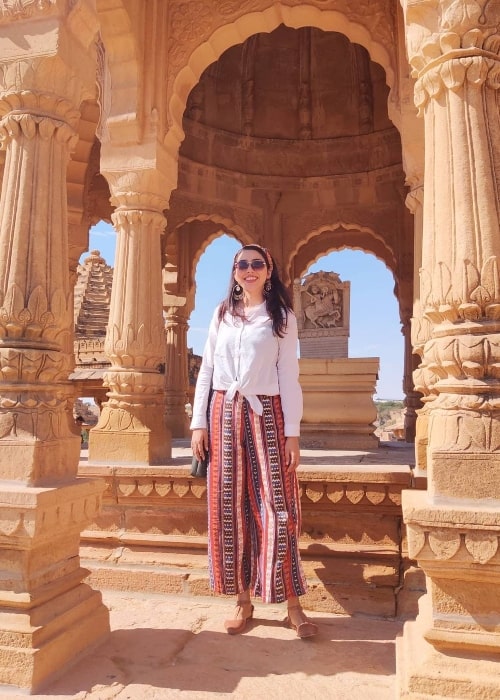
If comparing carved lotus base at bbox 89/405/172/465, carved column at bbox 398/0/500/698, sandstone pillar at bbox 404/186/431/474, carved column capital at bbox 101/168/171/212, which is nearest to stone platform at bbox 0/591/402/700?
carved column at bbox 398/0/500/698

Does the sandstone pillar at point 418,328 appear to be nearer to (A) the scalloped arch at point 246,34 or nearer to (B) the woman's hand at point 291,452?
(B) the woman's hand at point 291,452

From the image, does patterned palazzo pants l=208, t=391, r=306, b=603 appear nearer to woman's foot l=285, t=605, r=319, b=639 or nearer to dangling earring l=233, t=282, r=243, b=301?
woman's foot l=285, t=605, r=319, b=639

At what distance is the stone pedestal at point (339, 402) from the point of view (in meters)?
6.42

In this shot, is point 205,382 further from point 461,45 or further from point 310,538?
point 461,45

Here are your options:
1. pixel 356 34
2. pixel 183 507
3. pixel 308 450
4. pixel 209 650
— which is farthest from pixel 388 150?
pixel 209 650

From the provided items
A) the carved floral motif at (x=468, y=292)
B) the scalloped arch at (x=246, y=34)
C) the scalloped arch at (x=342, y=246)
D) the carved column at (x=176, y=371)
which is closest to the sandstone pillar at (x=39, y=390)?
the carved floral motif at (x=468, y=292)

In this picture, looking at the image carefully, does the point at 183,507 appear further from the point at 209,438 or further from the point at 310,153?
the point at 310,153

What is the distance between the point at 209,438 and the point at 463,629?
136 cm

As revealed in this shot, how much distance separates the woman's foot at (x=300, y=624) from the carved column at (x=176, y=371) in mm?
6029

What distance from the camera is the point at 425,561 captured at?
2025 millimetres

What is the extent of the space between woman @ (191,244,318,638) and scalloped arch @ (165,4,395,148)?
116 inches

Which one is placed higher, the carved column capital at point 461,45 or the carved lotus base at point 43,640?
the carved column capital at point 461,45

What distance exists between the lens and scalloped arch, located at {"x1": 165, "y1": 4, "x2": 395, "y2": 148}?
17.1 feet

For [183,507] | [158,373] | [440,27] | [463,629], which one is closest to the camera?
[463,629]
